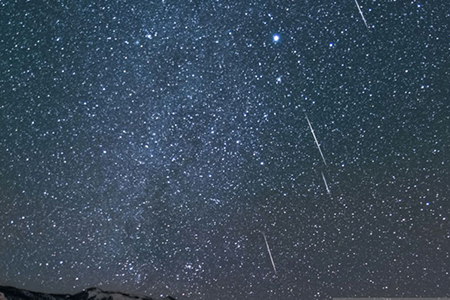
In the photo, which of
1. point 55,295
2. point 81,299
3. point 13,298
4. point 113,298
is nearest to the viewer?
point 13,298

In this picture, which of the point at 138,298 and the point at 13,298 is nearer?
the point at 13,298

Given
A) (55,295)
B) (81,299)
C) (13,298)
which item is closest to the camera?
(13,298)

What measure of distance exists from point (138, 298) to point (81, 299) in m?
6.51

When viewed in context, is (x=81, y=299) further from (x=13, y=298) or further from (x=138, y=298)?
(x=13, y=298)

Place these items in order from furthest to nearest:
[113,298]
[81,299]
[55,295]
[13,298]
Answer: [113,298], [81,299], [55,295], [13,298]

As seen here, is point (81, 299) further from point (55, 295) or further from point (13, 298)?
point (13, 298)

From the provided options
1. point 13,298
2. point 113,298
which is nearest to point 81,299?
point 113,298

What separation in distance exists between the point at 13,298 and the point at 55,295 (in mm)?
6193

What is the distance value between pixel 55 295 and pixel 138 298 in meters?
9.54

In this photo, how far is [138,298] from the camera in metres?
52.7

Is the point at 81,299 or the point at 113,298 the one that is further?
the point at 113,298

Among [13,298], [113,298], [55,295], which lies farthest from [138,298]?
[13,298]

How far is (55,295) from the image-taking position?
157 feet

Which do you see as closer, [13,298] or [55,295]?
[13,298]
